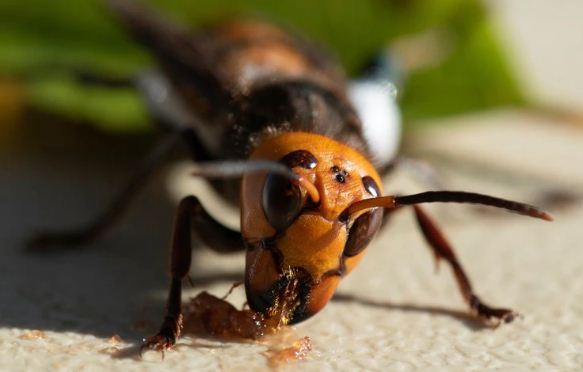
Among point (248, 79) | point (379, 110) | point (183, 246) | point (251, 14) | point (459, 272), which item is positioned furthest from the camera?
point (251, 14)

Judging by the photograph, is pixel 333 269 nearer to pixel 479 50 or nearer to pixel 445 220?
pixel 445 220

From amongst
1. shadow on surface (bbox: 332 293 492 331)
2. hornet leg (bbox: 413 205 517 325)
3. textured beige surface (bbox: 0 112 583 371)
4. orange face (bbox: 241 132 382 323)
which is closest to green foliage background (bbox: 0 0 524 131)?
textured beige surface (bbox: 0 112 583 371)

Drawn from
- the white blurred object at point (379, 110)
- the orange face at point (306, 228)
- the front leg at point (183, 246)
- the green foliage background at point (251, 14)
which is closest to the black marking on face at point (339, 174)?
the orange face at point (306, 228)

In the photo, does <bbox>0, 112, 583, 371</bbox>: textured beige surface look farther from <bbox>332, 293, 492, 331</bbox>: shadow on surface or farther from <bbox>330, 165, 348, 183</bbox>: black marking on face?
<bbox>330, 165, 348, 183</bbox>: black marking on face

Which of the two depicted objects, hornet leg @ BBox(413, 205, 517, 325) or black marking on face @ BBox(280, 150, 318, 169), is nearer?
black marking on face @ BBox(280, 150, 318, 169)

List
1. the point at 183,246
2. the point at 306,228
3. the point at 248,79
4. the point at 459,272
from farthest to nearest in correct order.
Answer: the point at 248,79 → the point at 459,272 → the point at 183,246 → the point at 306,228

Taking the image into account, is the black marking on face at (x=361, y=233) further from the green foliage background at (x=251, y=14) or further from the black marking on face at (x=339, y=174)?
the green foliage background at (x=251, y=14)

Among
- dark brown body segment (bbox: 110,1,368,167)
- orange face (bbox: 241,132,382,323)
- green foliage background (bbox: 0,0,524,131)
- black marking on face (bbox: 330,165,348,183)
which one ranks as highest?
green foliage background (bbox: 0,0,524,131)

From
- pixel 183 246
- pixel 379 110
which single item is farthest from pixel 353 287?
pixel 379 110

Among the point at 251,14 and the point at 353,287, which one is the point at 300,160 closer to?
the point at 353,287
